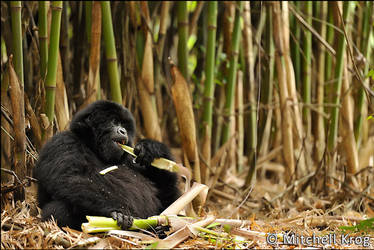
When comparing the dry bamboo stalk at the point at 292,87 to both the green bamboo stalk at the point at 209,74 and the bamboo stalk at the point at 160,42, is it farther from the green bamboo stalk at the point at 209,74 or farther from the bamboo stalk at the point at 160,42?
the bamboo stalk at the point at 160,42

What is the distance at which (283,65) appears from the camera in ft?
14.1

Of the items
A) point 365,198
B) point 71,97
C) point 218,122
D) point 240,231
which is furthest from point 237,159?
point 240,231

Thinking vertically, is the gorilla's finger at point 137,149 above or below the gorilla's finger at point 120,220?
above

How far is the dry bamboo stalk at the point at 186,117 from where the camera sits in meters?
3.60

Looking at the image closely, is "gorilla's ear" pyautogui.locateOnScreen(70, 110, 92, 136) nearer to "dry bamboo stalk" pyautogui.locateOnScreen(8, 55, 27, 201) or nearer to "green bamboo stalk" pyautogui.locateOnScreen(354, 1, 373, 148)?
"dry bamboo stalk" pyautogui.locateOnScreen(8, 55, 27, 201)

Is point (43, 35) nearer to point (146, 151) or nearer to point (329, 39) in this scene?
point (146, 151)

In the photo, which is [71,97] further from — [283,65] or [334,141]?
[334,141]

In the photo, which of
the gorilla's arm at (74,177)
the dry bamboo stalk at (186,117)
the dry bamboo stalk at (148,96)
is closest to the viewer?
the gorilla's arm at (74,177)

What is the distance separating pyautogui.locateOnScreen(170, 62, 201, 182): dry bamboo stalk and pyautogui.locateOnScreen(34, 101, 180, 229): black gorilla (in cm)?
36

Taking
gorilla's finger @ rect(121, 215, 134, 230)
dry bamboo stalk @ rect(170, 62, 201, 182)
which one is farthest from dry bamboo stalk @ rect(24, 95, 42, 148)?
gorilla's finger @ rect(121, 215, 134, 230)

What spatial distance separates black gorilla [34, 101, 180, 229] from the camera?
8.78 ft

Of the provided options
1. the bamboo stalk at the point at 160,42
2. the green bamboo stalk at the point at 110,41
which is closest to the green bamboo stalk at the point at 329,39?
the bamboo stalk at the point at 160,42

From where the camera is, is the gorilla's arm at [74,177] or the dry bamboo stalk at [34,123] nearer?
the gorilla's arm at [74,177]

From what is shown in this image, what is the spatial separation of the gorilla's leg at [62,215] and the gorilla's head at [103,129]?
0.51 m
